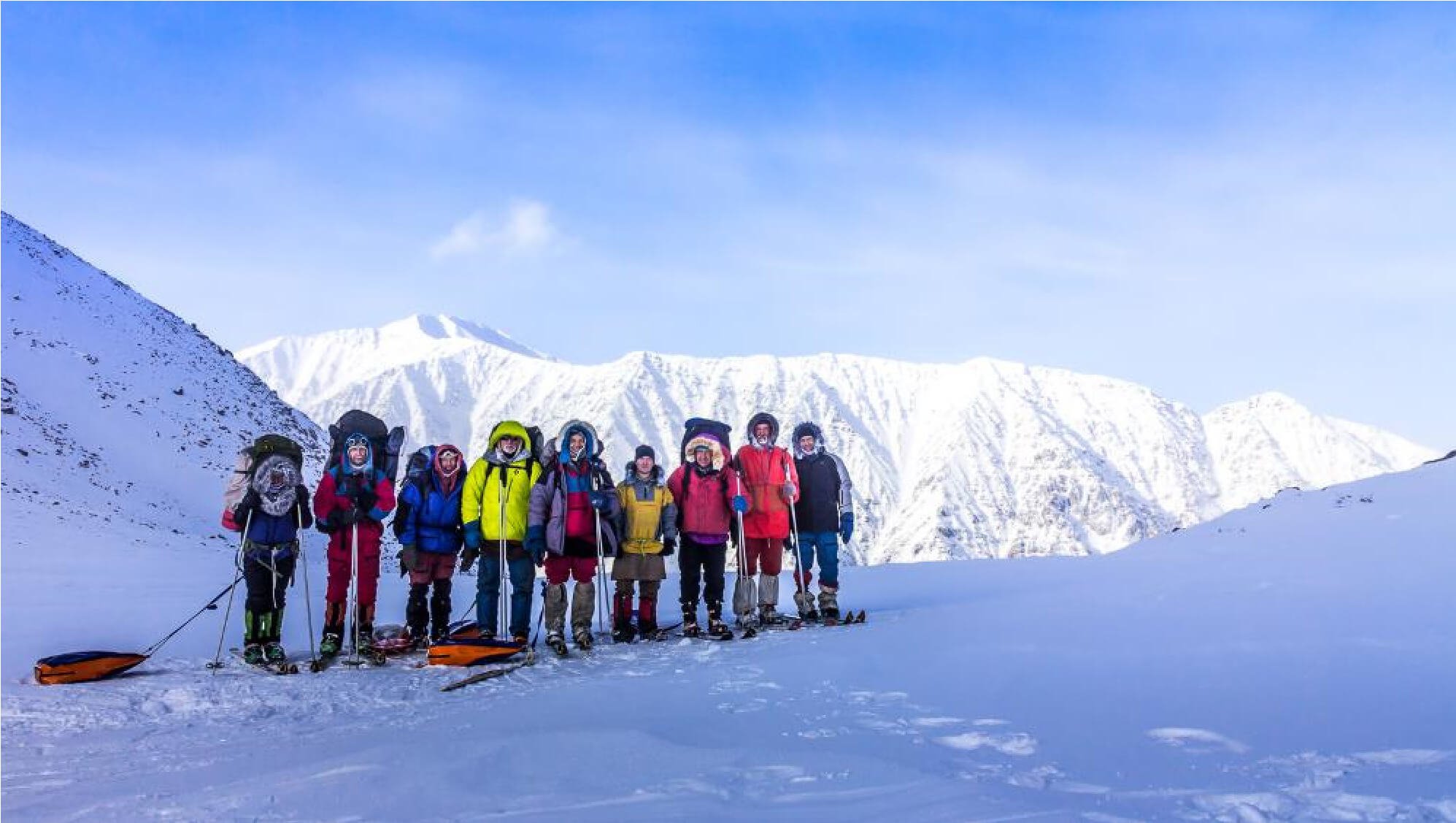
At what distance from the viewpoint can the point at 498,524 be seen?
10.7 metres

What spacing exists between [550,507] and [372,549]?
2156mm

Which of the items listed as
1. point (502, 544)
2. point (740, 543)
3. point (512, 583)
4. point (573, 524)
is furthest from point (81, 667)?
point (740, 543)

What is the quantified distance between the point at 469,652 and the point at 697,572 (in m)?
3.34

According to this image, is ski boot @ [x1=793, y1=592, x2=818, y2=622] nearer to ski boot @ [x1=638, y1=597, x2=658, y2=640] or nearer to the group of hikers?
the group of hikers

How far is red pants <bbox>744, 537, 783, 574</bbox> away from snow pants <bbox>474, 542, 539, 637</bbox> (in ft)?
9.17

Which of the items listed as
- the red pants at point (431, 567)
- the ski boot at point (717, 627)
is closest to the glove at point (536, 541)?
the red pants at point (431, 567)

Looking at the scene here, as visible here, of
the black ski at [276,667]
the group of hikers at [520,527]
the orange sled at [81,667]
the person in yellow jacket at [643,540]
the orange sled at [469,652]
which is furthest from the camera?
the person in yellow jacket at [643,540]

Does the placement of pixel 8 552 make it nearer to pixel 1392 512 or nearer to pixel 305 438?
pixel 1392 512

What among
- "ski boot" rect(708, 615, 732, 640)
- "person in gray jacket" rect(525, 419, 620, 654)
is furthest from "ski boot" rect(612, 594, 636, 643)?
"ski boot" rect(708, 615, 732, 640)

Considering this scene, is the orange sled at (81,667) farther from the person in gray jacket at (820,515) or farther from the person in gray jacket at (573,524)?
the person in gray jacket at (820,515)

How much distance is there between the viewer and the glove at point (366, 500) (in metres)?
10.4

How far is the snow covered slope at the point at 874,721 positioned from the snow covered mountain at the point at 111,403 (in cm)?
1442

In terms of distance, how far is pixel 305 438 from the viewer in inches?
1633

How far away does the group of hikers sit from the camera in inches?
394
